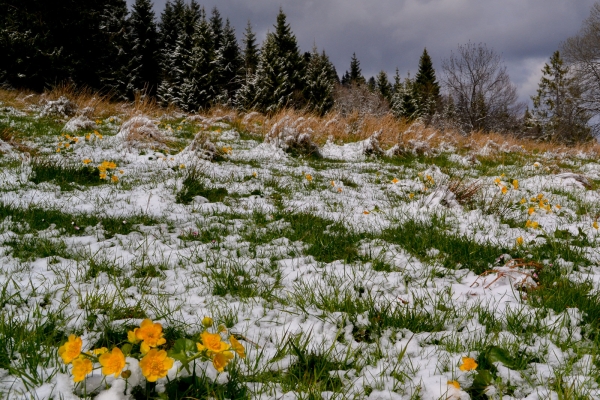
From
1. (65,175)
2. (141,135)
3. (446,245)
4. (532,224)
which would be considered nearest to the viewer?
(446,245)

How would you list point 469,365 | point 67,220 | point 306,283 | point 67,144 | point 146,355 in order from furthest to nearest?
point 67,144, point 67,220, point 306,283, point 469,365, point 146,355

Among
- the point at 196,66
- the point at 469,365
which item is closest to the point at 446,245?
the point at 469,365

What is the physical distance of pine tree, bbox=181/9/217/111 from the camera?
26595mm

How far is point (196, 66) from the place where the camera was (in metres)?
26.7

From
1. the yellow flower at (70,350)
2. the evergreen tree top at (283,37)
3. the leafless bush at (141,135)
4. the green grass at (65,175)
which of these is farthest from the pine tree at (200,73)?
the yellow flower at (70,350)

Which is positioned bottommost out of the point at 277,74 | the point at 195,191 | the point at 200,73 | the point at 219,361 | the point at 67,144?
the point at 219,361

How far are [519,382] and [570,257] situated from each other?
197 cm

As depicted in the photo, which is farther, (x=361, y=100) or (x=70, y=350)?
(x=361, y=100)

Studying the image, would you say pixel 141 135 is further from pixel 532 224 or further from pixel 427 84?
pixel 427 84

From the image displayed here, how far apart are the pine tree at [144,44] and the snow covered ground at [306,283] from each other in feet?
96.8

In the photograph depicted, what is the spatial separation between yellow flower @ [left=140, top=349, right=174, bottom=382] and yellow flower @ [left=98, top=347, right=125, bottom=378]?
0.07 m

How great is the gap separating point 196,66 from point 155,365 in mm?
29370

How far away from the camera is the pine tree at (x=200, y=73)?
87.3 feet

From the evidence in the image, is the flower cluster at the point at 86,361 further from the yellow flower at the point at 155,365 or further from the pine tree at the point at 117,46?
the pine tree at the point at 117,46
